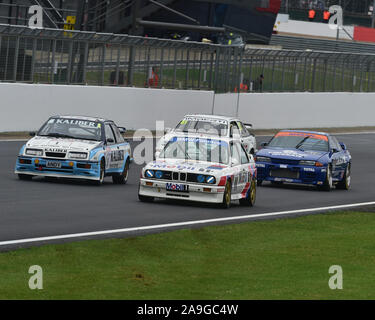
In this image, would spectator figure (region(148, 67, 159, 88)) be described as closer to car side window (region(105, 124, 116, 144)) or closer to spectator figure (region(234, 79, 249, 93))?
spectator figure (region(234, 79, 249, 93))

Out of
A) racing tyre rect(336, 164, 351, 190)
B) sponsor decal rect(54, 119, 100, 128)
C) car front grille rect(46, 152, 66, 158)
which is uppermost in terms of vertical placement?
sponsor decal rect(54, 119, 100, 128)

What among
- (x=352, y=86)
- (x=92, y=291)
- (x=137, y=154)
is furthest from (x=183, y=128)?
(x=352, y=86)

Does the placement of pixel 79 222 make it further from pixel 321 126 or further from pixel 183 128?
pixel 321 126

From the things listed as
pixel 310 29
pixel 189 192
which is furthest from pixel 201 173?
pixel 310 29

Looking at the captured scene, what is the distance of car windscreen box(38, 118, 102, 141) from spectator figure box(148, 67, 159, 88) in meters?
18.0

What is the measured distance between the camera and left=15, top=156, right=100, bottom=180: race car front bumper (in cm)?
2195

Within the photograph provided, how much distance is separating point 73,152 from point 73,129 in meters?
1.47

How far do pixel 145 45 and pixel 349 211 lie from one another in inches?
856

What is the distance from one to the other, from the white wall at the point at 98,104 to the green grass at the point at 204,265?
56.1 feet

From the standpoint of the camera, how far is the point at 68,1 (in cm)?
6091

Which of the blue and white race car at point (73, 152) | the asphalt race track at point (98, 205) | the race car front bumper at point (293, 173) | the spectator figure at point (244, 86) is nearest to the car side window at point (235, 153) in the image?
the asphalt race track at point (98, 205)

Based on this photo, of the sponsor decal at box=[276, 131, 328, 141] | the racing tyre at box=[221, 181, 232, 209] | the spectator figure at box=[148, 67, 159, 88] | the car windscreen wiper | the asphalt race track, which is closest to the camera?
the asphalt race track

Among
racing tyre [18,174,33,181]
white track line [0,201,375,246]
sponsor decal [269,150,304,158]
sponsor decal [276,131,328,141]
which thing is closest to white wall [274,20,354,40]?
sponsor decal [276,131,328,141]

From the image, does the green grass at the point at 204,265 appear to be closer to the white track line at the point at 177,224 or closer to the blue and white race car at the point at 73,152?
the white track line at the point at 177,224
